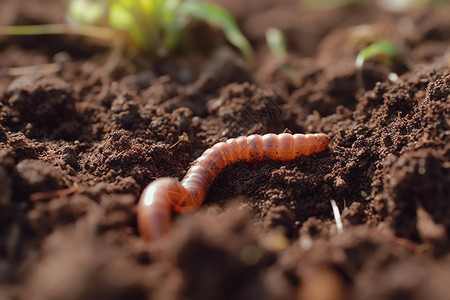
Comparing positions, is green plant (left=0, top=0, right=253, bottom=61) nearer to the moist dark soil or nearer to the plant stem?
the plant stem

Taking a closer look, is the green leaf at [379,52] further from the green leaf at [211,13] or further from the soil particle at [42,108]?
the soil particle at [42,108]

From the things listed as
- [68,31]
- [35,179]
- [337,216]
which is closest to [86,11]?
[68,31]

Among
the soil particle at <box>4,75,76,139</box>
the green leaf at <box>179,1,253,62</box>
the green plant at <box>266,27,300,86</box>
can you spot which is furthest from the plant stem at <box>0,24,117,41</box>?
the green plant at <box>266,27,300,86</box>

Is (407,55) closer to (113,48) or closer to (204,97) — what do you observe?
(204,97)

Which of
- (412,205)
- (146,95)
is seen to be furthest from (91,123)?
(412,205)

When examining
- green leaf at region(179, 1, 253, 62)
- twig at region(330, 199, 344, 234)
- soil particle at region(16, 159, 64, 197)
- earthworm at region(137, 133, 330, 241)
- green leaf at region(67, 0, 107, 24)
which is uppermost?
green leaf at region(67, 0, 107, 24)

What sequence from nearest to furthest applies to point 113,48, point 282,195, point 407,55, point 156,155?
point 282,195 < point 156,155 < point 407,55 < point 113,48
